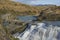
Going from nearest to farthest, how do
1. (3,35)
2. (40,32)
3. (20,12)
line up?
1. (3,35)
2. (40,32)
3. (20,12)

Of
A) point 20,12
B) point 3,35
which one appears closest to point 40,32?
point 3,35

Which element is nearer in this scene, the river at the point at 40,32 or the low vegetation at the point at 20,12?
the river at the point at 40,32

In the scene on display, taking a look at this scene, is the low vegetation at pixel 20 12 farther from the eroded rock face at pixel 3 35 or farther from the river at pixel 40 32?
the eroded rock face at pixel 3 35

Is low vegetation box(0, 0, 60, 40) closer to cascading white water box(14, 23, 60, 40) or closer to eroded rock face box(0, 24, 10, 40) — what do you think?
cascading white water box(14, 23, 60, 40)

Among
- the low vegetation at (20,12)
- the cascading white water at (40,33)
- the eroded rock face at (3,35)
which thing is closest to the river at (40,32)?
the cascading white water at (40,33)

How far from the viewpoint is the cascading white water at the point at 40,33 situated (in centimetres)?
643

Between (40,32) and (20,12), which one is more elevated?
(40,32)

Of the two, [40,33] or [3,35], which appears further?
[40,33]

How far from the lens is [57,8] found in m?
8.48

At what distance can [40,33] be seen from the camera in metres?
6.54

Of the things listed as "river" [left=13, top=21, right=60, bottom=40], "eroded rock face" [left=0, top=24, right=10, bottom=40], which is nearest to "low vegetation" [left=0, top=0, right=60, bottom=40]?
"river" [left=13, top=21, right=60, bottom=40]

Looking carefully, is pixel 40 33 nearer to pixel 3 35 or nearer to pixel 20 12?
pixel 3 35

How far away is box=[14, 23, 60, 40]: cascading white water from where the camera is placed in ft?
21.1

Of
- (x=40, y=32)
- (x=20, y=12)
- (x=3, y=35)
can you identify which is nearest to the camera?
(x=3, y=35)
